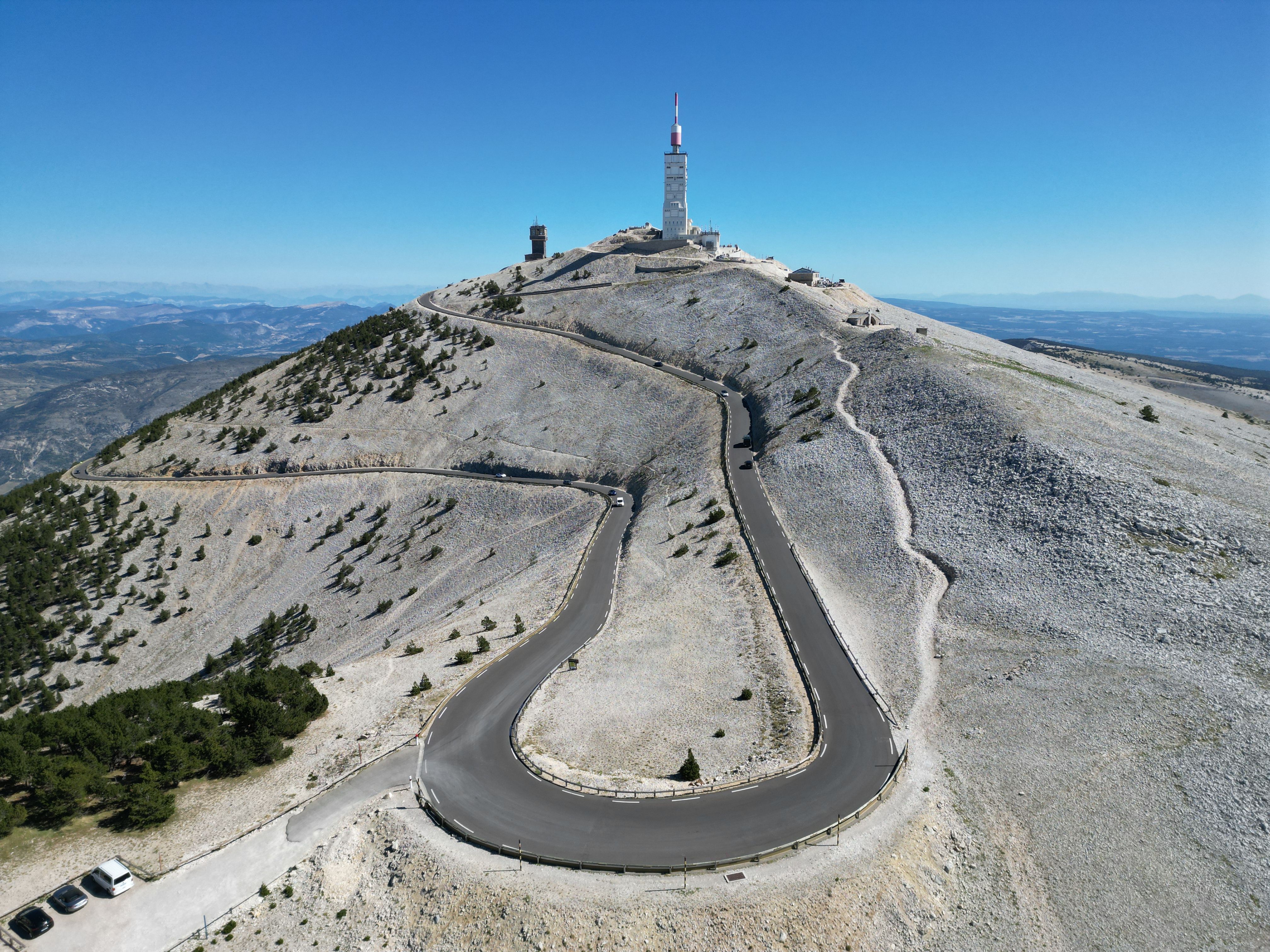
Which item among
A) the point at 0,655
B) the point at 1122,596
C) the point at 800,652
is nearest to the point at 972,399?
the point at 1122,596

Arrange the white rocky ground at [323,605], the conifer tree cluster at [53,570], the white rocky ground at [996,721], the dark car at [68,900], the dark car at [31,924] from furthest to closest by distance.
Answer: the conifer tree cluster at [53,570] → the white rocky ground at [323,605] → the dark car at [68,900] → the white rocky ground at [996,721] → the dark car at [31,924]

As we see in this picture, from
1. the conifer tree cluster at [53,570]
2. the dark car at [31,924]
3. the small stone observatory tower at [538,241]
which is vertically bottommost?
the conifer tree cluster at [53,570]

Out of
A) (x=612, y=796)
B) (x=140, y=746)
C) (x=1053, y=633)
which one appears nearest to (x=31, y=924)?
(x=140, y=746)

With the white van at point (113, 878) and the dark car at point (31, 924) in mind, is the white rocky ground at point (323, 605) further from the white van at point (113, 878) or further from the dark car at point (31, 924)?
the dark car at point (31, 924)

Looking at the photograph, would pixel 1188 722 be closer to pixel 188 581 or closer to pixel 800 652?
pixel 800 652

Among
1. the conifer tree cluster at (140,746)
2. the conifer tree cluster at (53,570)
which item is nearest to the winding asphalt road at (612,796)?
the conifer tree cluster at (140,746)

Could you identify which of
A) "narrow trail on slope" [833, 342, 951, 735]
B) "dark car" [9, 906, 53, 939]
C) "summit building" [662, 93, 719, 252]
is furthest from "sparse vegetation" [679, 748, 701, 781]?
"summit building" [662, 93, 719, 252]
